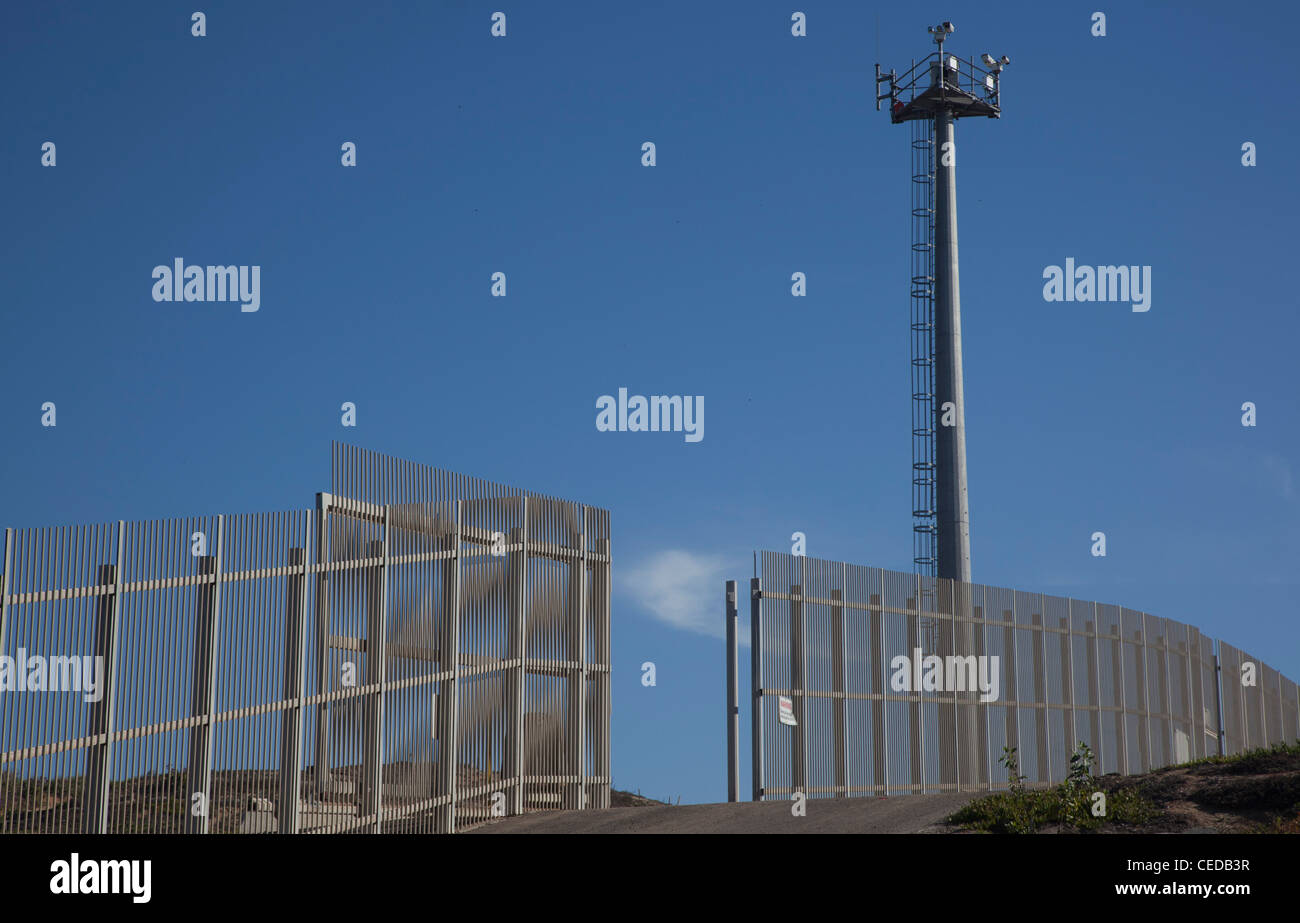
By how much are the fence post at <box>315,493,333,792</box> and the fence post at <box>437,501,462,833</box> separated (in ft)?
6.17

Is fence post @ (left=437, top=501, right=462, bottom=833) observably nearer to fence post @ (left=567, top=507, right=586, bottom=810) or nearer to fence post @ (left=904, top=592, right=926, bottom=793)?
fence post @ (left=567, top=507, right=586, bottom=810)

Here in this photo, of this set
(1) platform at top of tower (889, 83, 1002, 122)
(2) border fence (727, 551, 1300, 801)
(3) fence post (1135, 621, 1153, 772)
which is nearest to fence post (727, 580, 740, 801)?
(2) border fence (727, 551, 1300, 801)

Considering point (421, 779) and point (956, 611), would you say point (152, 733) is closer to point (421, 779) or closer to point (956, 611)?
point (421, 779)

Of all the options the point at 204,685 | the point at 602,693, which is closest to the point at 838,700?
the point at 602,693

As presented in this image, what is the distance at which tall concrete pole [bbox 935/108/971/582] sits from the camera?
28547mm

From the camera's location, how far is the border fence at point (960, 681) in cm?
1695

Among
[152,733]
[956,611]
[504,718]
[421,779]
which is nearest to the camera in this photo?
[152,733]

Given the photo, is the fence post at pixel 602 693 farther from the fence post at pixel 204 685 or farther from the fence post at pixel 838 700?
the fence post at pixel 204 685

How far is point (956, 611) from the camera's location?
2003 cm

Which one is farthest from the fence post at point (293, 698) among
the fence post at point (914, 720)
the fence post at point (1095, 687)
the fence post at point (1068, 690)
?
the fence post at point (1095, 687)

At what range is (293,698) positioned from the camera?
43.2ft
